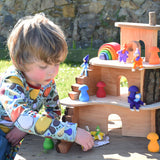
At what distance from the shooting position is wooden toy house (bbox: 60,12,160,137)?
2123mm

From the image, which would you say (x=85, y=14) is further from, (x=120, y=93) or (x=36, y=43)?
(x=36, y=43)

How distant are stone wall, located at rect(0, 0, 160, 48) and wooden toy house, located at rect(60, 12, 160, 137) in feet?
10.3

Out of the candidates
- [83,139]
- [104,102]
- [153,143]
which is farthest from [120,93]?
[83,139]

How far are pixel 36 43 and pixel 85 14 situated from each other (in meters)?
3.91

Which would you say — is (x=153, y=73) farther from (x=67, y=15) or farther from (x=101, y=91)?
(x=67, y=15)

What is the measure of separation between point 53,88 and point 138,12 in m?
3.52

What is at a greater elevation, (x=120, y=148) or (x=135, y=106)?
(x=135, y=106)

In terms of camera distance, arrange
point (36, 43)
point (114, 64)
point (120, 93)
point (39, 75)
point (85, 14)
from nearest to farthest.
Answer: point (36, 43) → point (39, 75) → point (114, 64) → point (120, 93) → point (85, 14)

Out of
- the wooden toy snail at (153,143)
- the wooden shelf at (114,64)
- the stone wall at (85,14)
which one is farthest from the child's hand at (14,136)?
the stone wall at (85,14)

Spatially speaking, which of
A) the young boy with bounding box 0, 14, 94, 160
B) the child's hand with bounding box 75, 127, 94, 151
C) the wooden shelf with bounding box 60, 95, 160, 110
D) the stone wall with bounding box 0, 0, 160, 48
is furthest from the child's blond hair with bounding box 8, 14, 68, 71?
the stone wall with bounding box 0, 0, 160, 48

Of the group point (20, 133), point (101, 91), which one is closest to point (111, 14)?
point (101, 91)

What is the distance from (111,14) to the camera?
5.41 m

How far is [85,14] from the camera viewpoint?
5.47m

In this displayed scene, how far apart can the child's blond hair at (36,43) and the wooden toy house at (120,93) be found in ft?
1.70
